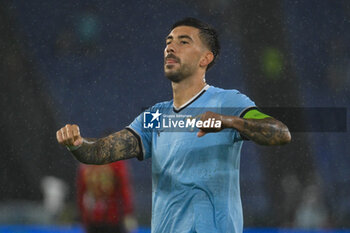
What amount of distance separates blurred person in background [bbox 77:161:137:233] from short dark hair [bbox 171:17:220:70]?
1893 millimetres

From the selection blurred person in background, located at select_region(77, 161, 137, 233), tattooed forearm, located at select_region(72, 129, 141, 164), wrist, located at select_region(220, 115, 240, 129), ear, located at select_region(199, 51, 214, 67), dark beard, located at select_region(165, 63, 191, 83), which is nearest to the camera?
wrist, located at select_region(220, 115, 240, 129)

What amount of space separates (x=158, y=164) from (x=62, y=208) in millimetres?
6963

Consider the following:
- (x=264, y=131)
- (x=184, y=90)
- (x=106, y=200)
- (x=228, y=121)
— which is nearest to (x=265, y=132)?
(x=264, y=131)

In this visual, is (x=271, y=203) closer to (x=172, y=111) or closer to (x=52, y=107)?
(x=52, y=107)

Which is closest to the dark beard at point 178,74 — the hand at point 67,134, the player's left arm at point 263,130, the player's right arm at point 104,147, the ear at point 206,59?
the ear at point 206,59

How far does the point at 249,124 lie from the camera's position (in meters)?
2.18

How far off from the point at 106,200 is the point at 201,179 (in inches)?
86.2

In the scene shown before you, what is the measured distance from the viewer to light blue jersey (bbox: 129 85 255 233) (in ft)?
7.68

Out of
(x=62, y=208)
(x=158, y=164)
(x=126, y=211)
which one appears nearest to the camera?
(x=158, y=164)

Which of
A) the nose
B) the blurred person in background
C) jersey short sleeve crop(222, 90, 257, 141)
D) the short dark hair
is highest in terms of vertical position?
the short dark hair

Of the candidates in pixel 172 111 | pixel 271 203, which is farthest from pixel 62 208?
pixel 172 111

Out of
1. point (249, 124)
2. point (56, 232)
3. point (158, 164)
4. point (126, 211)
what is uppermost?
point (249, 124)

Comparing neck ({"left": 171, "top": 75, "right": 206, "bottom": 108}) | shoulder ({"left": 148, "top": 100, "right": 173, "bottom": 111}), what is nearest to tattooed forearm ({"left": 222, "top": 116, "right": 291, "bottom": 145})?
neck ({"left": 171, "top": 75, "right": 206, "bottom": 108})

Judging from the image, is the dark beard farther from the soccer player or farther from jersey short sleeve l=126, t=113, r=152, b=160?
jersey short sleeve l=126, t=113, r=152, b=160
